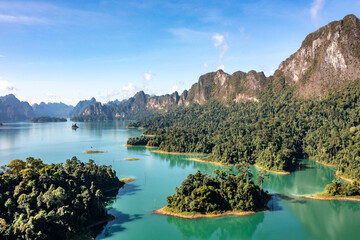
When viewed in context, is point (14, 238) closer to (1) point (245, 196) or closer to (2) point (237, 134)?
(1) point (245, 196)

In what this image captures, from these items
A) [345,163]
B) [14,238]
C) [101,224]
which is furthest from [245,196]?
[345,163]

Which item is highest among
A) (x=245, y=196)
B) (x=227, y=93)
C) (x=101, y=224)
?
(x=227, y=93)

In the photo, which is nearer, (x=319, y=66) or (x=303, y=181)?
(x=303, y=181)

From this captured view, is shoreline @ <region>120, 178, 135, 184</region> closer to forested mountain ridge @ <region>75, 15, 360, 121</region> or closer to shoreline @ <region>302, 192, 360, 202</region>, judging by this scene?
shoreline @ <region>302, 192, 360, 202</region>

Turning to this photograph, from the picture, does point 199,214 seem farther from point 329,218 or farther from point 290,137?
point 290,137

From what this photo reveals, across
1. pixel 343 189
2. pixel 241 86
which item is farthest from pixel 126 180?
pixel 241 86
